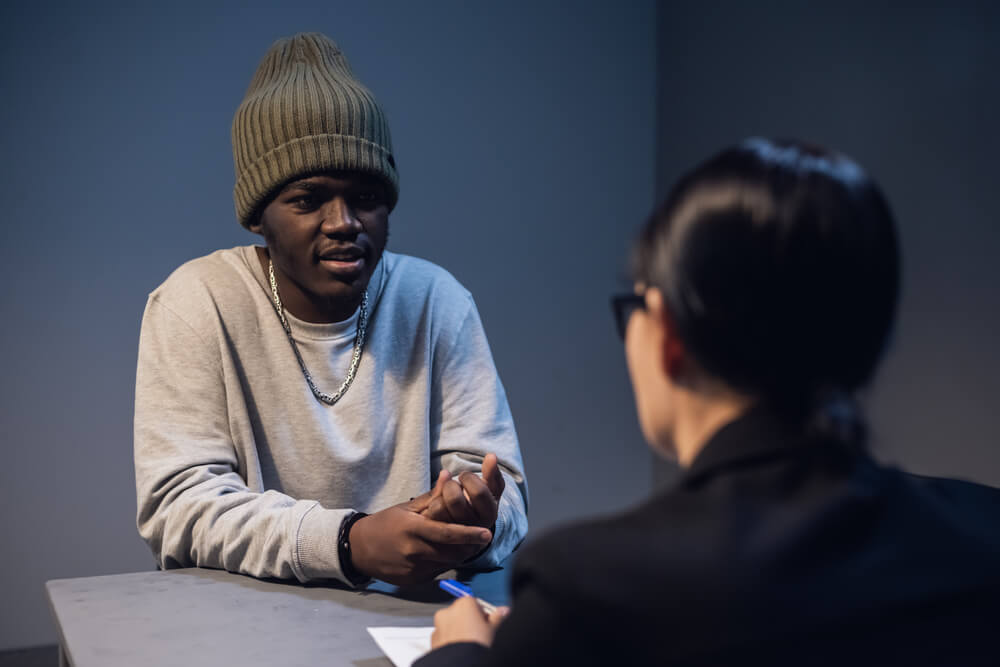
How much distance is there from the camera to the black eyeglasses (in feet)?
2.19

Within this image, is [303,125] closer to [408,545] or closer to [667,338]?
[408,545]

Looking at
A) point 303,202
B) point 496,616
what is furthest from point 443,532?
point 303,202

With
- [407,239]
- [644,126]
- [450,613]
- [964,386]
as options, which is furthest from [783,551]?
[644,126]

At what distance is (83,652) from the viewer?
984mm

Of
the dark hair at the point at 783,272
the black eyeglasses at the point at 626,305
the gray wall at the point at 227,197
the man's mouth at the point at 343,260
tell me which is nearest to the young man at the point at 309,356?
the man's mouth at the point at 343,260

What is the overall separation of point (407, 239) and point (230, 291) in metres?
1.42

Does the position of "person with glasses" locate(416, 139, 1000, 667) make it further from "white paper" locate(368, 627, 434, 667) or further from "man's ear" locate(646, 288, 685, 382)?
"white paper" locate(368, 627, 434, 667)

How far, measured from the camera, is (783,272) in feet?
1.83

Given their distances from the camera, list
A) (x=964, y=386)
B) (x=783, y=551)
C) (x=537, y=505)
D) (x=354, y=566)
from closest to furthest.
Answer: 1. (x=783, y=551)
2. (x=354, y=566)
3. (x=964, y=386)
4. (x=537, y=505)

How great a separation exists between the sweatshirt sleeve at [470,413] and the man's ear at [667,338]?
2.88 ft

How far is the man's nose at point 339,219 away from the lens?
1460 mm

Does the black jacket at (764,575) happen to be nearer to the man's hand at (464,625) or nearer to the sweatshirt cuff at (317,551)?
the man's hand at (464,625)

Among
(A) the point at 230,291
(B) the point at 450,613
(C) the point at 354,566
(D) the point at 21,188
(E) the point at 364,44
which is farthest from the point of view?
(E) the point at 364,44

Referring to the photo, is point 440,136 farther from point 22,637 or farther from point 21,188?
point 22,637
